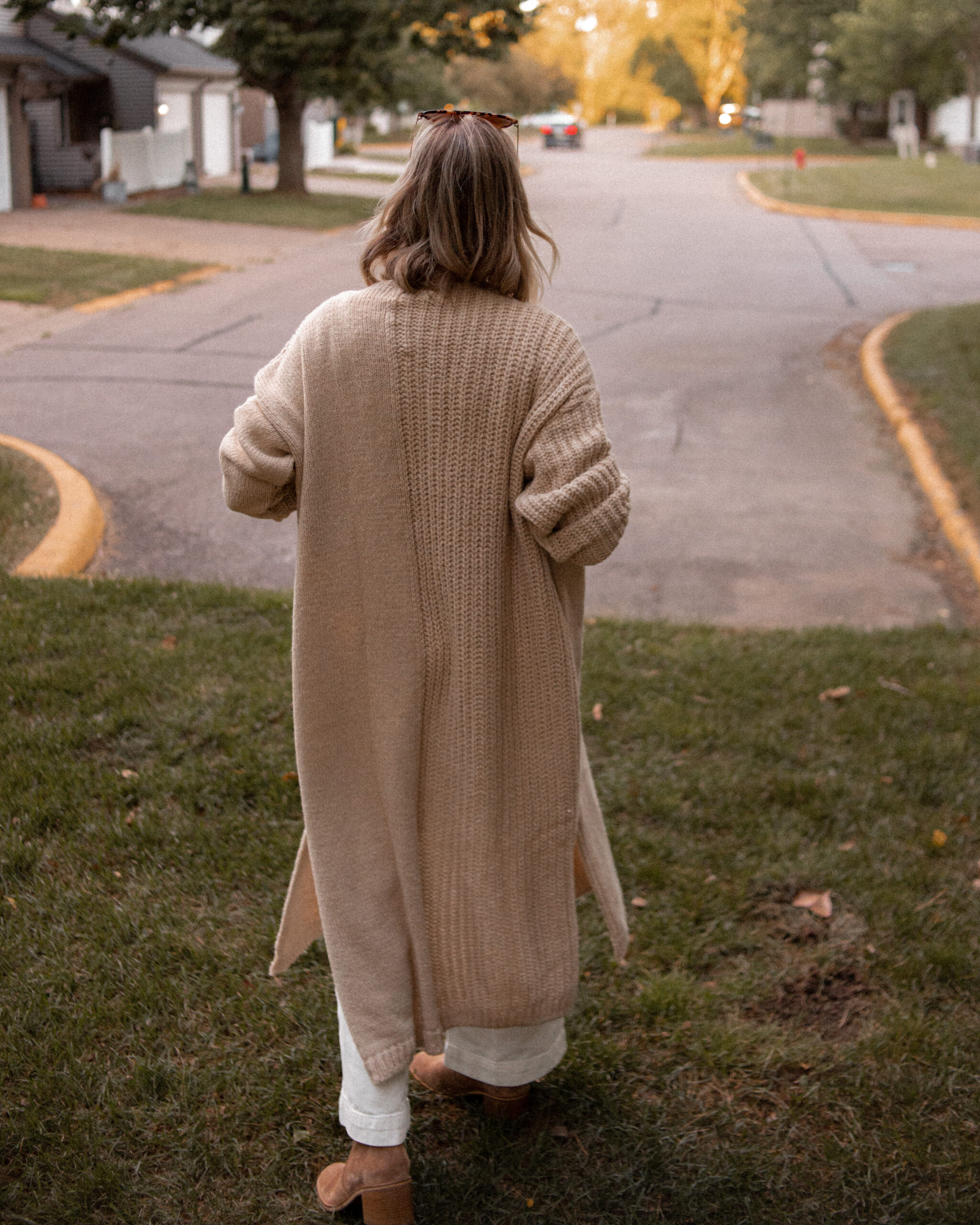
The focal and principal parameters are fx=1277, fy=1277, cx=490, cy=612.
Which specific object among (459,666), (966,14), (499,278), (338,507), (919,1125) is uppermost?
(966,14)

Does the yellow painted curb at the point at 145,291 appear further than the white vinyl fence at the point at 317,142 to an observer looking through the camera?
No

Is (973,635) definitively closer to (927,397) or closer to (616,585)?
(616,585)

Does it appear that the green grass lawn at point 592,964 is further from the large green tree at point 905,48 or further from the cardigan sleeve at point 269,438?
the large green tree at point 905,48

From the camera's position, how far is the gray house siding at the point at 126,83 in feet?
83.9

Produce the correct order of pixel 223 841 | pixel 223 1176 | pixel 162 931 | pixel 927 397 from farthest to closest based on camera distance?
1. pixel 927 397
2. pixel 223 841
3. pixel 162 931
4. pixel 223 1176

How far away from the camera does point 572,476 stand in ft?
6.78

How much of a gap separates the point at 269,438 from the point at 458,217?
1.56 feet

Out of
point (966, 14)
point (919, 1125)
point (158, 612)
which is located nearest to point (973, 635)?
point (919, 1125)

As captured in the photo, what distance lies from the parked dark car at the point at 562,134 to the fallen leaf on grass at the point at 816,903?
51.9m

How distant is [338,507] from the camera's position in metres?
2.18

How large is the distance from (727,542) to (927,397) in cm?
337

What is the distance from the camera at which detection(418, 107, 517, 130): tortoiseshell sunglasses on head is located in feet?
6.88

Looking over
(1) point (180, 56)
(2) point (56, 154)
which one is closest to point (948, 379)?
(2) point (56, 154)

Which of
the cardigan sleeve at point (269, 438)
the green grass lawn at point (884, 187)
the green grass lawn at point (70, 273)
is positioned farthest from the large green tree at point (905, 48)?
the cardigan sleeve at point (269, 438)
